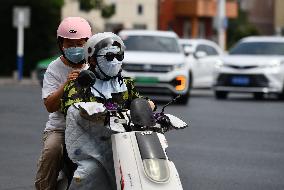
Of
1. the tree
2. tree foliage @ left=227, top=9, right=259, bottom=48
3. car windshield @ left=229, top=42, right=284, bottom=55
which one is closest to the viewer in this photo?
car windshield @ left=229, top=42, right=284, bottom=55

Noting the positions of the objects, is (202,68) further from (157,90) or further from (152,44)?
(157,90)

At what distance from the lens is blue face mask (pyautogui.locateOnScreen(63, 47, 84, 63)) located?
285 inches

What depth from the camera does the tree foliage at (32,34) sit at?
44.1m

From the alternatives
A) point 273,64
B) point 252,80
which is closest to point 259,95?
point 273,64

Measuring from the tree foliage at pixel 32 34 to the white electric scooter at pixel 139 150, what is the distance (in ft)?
123

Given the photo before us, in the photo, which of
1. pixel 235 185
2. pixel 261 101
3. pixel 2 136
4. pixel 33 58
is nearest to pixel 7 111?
pixel 2 136

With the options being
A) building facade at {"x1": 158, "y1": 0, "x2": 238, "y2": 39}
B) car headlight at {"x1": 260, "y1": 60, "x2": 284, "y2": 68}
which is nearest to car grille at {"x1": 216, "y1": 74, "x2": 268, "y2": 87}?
car headlight at {"x1": 260, "y1": 60, "x2": 284, "y2": 68}

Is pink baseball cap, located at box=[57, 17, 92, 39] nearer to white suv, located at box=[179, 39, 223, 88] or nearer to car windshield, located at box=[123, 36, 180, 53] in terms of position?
car windshield, located at box=[123, 36, 180, 53]

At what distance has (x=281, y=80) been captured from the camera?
2866 centimetres

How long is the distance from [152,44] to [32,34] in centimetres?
1785

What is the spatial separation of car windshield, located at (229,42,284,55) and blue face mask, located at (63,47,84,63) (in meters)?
22.5

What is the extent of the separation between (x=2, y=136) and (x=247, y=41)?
1446 centimetres

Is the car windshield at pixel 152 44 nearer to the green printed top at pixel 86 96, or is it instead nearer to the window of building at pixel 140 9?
the green printed top at pixel 86 96

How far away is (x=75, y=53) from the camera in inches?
285
